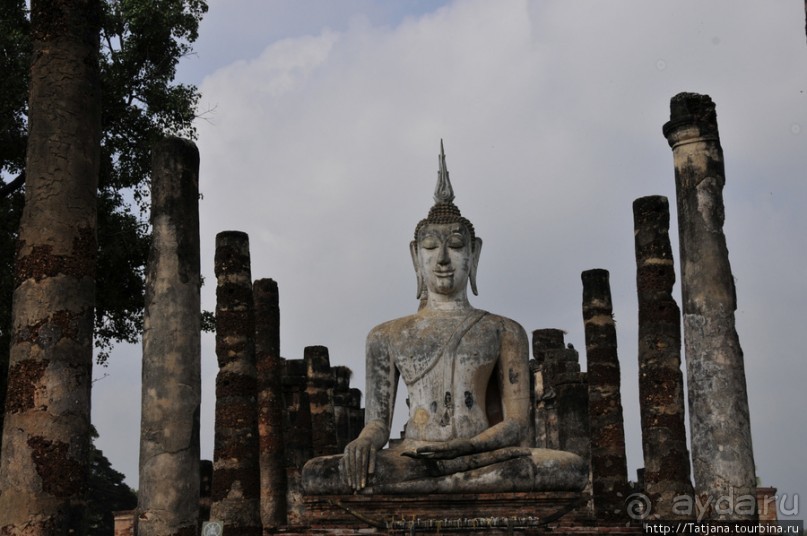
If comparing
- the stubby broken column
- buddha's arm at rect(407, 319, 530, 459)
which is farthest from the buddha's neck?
the stubby broken column

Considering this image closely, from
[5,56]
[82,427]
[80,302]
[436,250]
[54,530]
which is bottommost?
[54,530]

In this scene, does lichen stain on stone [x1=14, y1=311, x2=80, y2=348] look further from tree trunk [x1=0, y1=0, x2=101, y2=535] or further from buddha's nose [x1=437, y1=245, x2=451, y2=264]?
buddha's nose [x1=437, y1=245, x2=451, y2=264]

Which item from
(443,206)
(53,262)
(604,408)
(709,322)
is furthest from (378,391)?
(604,408)

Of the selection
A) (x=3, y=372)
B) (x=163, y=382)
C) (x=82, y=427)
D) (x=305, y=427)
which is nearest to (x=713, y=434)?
(x=163, y=382)

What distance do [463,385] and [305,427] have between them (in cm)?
1532

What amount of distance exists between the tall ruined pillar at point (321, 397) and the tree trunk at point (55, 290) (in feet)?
60.4

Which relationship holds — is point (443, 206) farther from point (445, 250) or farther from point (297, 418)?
point (297, 418)

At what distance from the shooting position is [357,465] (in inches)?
371

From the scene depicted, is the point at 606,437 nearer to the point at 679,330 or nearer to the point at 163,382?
the point at 679,330

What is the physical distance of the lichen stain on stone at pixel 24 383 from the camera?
24.5ft

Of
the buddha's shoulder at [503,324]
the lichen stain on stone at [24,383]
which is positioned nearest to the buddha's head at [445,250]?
the buddha's shoulder at [503,324]

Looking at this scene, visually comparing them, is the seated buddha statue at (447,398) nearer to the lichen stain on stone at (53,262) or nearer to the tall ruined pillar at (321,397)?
the lichen stain on stone at (53,262)

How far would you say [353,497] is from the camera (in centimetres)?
935

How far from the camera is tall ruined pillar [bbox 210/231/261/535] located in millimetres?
16688
